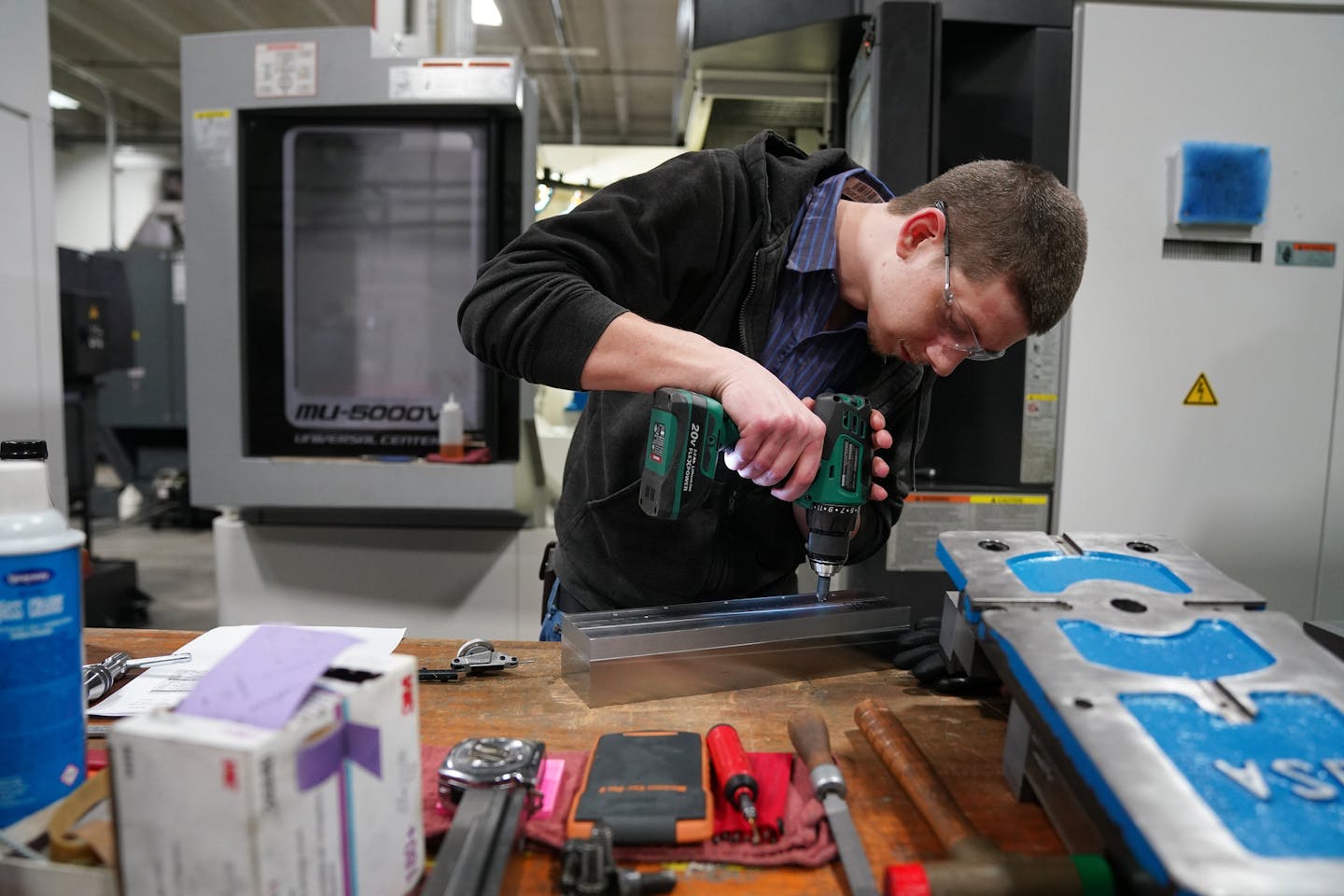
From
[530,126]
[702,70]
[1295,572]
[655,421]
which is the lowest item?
[1295,572]

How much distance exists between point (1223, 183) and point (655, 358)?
1.33 m

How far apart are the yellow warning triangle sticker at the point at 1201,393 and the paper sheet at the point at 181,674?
5.29ft

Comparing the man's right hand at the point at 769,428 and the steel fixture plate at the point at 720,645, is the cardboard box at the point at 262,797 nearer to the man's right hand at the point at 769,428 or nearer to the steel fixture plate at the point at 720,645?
the steel fixture plate at the point at 720,645

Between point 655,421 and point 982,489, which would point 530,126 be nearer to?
point 655,421

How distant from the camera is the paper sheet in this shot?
2.68ft

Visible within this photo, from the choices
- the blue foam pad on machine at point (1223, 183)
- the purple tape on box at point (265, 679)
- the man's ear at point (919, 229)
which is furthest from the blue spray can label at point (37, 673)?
the blue foam pad on machine at point (1223, 183)

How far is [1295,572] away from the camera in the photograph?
1.66 meters

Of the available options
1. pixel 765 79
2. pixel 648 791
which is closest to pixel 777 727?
pixel 648 791

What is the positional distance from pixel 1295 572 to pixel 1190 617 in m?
1.32

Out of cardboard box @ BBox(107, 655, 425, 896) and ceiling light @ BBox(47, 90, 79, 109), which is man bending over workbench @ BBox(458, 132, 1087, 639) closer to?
cardboard box @ BBox(107, 655, 425, 896)

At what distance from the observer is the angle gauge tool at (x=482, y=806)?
531mm

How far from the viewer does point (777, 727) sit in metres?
0.83

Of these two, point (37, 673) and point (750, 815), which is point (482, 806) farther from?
point (37, 673)

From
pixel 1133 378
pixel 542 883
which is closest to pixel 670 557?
pixel 542 883
